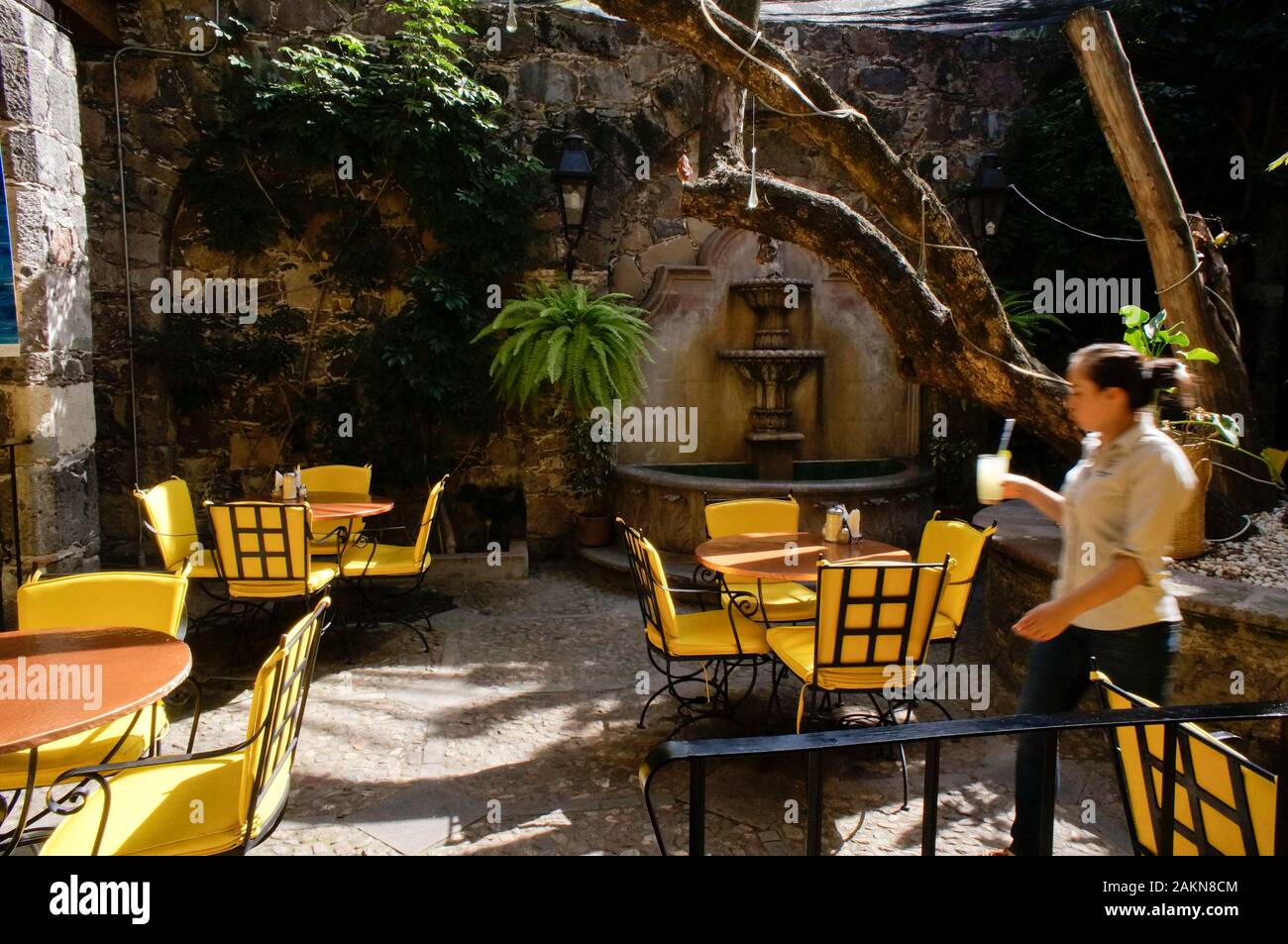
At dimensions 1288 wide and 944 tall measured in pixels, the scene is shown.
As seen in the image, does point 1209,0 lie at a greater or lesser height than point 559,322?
greater

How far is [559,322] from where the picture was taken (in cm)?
678

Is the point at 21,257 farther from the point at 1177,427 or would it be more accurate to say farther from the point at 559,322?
the point at 1177,427

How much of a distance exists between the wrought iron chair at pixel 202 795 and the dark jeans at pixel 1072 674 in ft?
6.81

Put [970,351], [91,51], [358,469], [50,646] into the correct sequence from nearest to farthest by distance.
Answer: [50,646]
[970,351]
[358,469]
[91,51]

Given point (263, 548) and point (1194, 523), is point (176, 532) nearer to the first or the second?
point (263, 548)

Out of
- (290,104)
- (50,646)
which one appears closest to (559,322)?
A: (290,104)

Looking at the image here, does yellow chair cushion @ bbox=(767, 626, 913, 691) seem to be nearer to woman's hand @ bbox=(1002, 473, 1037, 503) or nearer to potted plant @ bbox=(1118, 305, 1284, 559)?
woman's hand @ bbox=(1002, 473, 1037, 503)

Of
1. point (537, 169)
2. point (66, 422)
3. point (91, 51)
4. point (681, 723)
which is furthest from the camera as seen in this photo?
point (537, 169)

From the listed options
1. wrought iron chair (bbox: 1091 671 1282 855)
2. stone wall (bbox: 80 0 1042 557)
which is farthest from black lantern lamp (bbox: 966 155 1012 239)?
wrought iron chair (bbox: 1091 671 1282 855)

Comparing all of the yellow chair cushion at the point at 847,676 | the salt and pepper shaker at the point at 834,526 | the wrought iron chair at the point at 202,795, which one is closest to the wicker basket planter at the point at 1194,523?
the salt and pepper shaker at the point at 834,526

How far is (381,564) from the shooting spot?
18.0ft

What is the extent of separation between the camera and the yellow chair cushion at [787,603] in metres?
4.36

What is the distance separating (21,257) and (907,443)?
22.3ft

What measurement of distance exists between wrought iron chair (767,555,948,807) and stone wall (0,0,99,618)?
398 cm
